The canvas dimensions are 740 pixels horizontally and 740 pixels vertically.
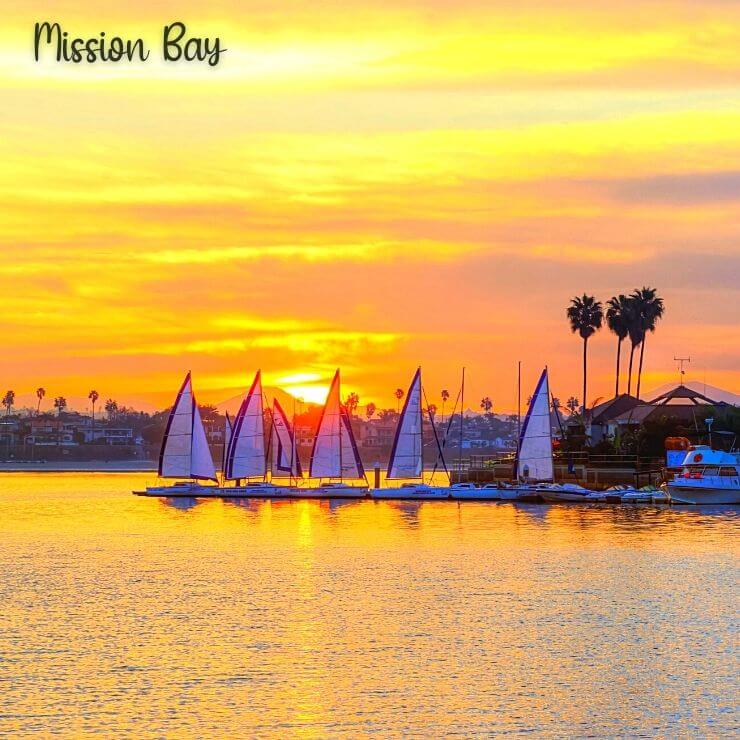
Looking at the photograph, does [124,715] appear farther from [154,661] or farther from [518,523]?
[518,523]

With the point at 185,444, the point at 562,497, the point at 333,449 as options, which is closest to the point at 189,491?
the point at 185,444

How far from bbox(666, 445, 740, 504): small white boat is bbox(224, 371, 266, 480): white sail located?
126 ft

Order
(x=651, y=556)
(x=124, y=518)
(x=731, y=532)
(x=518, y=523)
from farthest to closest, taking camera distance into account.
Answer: (x=124, y=518), (x=518, y=523), (x=731, y=532), (x=651, y=556)

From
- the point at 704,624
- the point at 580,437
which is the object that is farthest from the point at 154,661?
the point at 580,437

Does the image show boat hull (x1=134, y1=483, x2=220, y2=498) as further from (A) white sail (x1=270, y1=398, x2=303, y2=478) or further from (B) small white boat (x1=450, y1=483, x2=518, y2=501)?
(B) small white boat (x1=450, y1=483, x2=518, y2=501)

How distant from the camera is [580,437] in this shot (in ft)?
484

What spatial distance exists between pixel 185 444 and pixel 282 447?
12.1 metres

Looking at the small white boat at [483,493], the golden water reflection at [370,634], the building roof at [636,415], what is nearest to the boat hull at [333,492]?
the small white boat at [483,493]

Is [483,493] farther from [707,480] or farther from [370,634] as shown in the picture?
[370,634]

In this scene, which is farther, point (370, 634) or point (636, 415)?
point (636, 415)

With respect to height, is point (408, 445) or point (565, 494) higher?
point (408, 445)

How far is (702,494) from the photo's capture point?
11650 cm

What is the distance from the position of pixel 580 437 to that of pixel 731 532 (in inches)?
2174

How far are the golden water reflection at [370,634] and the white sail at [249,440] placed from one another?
118ft
